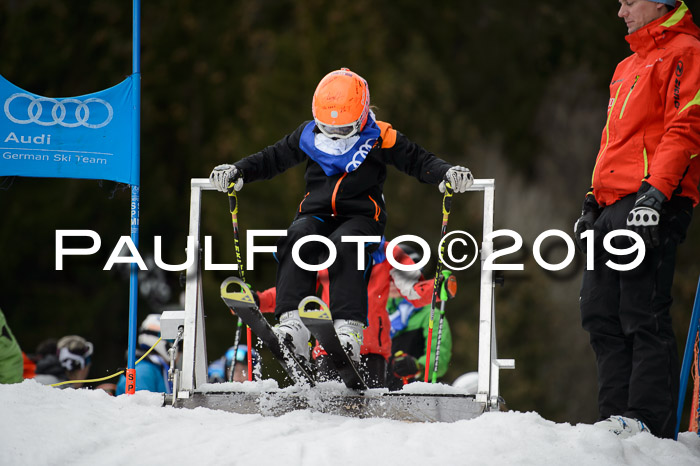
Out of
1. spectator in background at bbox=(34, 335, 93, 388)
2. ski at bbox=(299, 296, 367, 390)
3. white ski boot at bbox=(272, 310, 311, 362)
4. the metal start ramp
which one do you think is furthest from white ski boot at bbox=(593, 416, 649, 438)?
spectator in background at bbox=(34, 335, 93, 388)

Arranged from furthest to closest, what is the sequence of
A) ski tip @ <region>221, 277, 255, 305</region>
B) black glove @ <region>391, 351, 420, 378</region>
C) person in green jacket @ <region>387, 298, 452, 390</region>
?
person in green jacket @ <region>387, 298, 452, 390</region> < black glove @ <region>391, 351, 420, 378</region> < ski tip @ <region>221, 277, 255, 305</region>

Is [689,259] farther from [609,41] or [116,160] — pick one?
[116,160]

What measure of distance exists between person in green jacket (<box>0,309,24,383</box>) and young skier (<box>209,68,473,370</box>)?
201cm

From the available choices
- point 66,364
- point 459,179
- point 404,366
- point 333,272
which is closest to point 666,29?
point 459,179

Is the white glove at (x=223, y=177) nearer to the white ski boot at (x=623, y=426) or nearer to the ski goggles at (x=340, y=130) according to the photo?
the ski goggles at (x=340, y=130)

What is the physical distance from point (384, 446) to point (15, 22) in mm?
10648

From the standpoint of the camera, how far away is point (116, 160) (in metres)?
4.30

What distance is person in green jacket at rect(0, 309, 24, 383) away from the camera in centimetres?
497

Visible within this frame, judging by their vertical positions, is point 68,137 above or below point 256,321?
above

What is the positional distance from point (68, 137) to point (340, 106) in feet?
4.79

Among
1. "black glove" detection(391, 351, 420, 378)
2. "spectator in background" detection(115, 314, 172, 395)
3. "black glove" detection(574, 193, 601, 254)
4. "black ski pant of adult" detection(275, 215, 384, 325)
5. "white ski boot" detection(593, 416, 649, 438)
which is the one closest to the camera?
"white ski boot" detection(593, 416, 649, 438)

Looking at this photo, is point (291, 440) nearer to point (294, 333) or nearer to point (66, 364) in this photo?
point (294, 333)

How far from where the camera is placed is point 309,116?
11094 mm

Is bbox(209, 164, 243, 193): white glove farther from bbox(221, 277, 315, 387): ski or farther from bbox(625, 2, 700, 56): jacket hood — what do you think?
bbox(625, 2, 700, 56): jacket hood
